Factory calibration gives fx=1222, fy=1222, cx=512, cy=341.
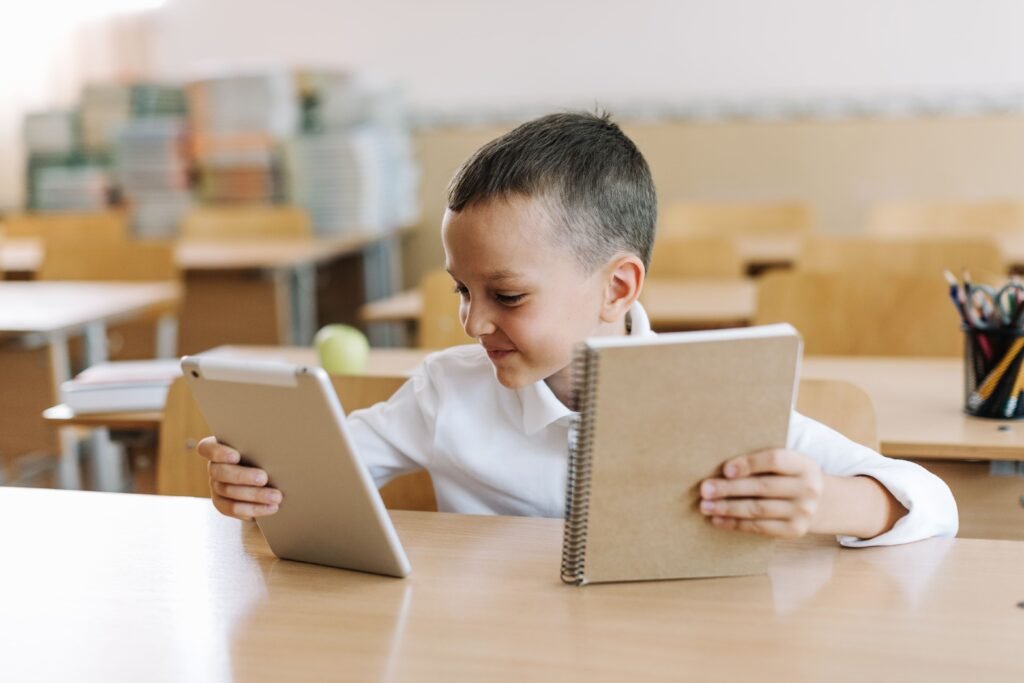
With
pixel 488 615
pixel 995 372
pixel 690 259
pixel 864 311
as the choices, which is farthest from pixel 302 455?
pixel 690 259

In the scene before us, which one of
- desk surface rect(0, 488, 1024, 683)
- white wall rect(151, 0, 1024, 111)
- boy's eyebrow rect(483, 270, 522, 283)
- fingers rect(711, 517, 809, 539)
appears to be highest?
white wall rect(151, 0, 1024, 111)

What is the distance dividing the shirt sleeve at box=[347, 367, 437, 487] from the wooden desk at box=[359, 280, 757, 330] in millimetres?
1427

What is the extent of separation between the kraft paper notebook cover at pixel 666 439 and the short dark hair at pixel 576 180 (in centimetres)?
29

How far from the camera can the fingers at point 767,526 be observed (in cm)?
95

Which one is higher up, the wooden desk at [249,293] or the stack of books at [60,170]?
the stack of books at [60,170]

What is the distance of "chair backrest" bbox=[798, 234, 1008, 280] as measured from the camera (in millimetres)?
3025

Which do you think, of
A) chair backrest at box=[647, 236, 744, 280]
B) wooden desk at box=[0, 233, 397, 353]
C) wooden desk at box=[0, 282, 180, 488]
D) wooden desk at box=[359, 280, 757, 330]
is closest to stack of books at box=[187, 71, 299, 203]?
wooden desk at box=[0, 233, 397, 353]

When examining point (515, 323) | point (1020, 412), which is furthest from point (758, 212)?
point (515, 323)

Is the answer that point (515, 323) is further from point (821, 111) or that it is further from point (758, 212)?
point (821, 111)

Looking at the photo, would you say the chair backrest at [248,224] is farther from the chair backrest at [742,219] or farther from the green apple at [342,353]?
the green apple at [342,353]

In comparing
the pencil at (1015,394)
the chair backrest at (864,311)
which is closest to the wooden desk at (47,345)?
the chair backrest at (864,311)

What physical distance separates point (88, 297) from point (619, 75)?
2.74 m

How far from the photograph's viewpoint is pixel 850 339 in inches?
99.4

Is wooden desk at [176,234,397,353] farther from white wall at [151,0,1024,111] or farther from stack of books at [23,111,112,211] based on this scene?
white wall at [151,0,1024,111]
